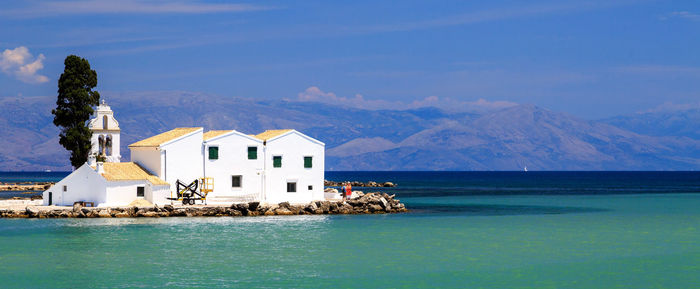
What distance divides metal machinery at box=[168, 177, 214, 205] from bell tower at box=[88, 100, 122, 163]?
1327 cm

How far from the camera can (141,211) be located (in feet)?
181

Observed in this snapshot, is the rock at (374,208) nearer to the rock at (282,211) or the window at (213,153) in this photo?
the rock at (282,211)

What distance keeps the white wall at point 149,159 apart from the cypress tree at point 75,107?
37.8 feet

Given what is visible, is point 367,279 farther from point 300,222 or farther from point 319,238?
point 300,222

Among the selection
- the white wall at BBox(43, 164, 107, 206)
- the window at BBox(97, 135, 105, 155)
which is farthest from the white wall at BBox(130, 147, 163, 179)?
the window at BBox(97, 135, 105, 155)

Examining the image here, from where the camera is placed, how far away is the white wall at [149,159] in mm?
59312

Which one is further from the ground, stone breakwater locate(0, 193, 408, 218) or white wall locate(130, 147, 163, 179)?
white wall locate(130, 147, 163, 179)

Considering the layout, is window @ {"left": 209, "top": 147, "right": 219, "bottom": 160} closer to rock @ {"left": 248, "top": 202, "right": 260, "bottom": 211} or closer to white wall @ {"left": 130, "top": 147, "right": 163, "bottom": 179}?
white wall @ {"left": 130, "top": 147, "right": 163, "bottom": 179}

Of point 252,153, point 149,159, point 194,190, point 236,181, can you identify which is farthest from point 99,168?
point 252,153

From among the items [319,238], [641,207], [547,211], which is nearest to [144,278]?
[319,238]

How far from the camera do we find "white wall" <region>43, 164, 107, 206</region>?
5697 centimetres

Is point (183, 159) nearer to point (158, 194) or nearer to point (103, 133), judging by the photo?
point (158, 194)

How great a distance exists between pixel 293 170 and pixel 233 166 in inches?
173

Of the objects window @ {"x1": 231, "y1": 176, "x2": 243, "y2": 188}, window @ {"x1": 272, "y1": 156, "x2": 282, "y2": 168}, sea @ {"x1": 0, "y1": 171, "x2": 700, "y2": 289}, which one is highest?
window @ {"x1": 272, "y1": 156, "x2": 282, "y2": 168}
